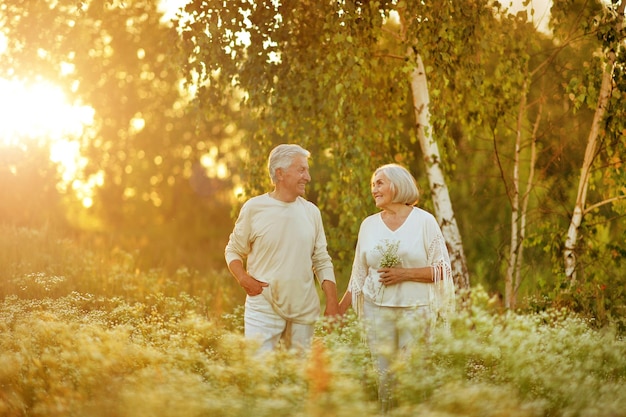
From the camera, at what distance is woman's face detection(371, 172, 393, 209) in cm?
549

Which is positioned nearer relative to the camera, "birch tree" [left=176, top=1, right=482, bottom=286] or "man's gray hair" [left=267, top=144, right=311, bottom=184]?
"man's gray hair" [left=267, top=144, right=311, bottom=184]

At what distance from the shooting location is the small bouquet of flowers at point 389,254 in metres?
5.39

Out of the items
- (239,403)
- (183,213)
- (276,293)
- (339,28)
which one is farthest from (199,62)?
(183,213)

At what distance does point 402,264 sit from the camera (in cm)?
547

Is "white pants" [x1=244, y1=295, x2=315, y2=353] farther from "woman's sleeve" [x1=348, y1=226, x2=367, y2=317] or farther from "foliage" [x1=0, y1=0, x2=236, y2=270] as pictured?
"foliage" [x1=0, y1=0, x2=236, y2=270]

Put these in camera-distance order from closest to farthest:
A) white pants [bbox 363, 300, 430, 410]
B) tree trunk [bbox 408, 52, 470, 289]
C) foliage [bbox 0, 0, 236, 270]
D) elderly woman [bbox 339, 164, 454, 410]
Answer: white pants [bbox 363, 300, 430, 410], elderly woman [bbox 339, 164, 454, 410], tree trunk [bbox 408, 52, 470, 289], foliage [bbox 0, 0, 236, 270]

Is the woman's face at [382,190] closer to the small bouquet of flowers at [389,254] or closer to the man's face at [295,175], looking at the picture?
the small bouquet of flowers at [389,254]

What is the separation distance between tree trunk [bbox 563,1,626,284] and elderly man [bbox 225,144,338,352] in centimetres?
423

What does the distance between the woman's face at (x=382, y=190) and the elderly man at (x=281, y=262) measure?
481mm

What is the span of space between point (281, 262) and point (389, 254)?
689mm

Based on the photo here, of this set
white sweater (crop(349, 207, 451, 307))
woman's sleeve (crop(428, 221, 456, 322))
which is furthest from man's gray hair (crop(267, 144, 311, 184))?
woman's sleeve (crop(428, 221, 456, 322))

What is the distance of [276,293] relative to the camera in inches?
210

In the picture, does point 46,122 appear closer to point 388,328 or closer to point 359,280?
point 359,280

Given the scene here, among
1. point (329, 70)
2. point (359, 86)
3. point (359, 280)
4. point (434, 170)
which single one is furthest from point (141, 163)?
point (359, 280)
